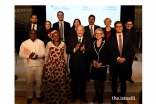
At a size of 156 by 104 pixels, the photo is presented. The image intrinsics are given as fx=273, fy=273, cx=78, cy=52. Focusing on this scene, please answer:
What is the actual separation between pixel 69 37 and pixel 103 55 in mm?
469

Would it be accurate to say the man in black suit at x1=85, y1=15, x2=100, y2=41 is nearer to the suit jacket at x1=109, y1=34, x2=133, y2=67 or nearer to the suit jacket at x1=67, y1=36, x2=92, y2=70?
the suit jacket at x1=67, y1=36, x2=92, y2=70

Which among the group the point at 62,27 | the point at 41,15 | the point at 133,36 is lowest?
the point at 133,36

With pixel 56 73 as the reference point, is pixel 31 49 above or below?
above

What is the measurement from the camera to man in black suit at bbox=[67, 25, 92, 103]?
3.26 meters

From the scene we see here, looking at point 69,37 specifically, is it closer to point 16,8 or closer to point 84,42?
point 84,42

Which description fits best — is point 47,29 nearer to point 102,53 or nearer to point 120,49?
point 102,53

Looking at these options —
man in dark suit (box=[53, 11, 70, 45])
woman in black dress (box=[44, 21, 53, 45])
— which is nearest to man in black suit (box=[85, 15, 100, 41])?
man in dark suit (box=[53, 11, 70, 45])

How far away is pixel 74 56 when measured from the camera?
3309mm

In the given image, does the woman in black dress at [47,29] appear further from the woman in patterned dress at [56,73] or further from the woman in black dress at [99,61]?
the woman in black dress at [99,61]

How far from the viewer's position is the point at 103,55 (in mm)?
3311

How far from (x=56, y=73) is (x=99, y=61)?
0.55m

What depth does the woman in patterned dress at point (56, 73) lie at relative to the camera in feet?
10.7

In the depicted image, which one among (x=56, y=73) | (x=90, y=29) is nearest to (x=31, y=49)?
(x=56, y=73)
